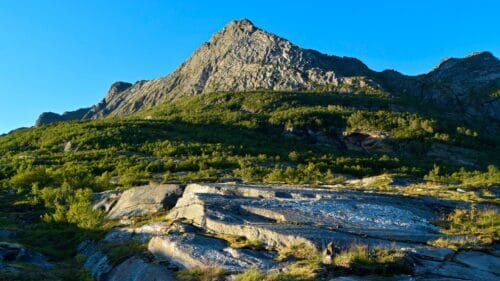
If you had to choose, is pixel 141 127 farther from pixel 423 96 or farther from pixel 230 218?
pixel 423 96

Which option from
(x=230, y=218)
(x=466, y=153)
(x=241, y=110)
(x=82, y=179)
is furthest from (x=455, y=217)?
(x=241, y=110)

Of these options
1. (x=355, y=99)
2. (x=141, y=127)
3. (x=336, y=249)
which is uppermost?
(x=355, y=99)

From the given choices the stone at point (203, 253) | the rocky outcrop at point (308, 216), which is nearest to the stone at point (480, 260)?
the rocky outcrop at point (308, 216)

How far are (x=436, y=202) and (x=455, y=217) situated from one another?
2.25 meters

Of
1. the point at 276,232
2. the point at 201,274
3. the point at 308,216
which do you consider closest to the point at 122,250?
the point at 201,274

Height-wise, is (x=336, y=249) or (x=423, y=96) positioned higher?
(x=423, y=96)

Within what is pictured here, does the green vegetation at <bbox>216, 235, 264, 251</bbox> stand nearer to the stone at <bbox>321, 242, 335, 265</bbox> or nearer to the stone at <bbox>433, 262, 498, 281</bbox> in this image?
the stone at <bbox>321, 242, 335, 265</bbox>

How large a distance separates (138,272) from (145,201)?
9.45m

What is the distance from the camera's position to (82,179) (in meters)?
43.3

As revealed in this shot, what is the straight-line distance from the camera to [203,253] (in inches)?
655

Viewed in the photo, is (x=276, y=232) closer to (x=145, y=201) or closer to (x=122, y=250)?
(x=122, y=250)

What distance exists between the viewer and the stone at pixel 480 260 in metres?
14.9

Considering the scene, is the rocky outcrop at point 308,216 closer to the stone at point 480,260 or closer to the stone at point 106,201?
the stone at point 480,260

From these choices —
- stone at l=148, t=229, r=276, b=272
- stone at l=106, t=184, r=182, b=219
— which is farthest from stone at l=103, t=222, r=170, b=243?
stone at l=106, t=184, r=182, b=219
